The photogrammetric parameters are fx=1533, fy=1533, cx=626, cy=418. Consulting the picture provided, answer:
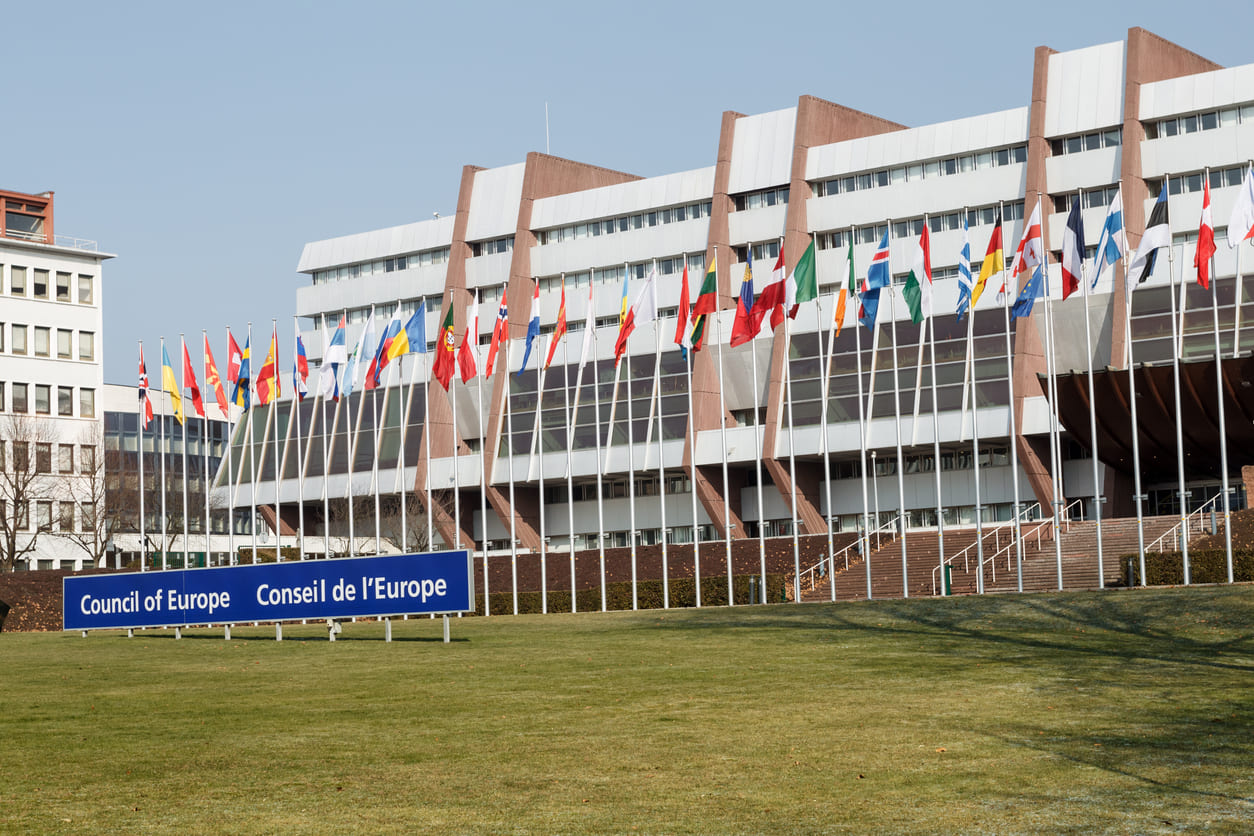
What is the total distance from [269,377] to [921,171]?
108 ft

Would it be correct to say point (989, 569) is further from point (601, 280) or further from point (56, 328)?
point (56, 328)

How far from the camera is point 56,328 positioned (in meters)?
97.2

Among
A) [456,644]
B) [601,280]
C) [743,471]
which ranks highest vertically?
[601,280]

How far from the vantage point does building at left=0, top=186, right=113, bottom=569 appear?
89062 mm

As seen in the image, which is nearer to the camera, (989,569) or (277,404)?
(989,569)

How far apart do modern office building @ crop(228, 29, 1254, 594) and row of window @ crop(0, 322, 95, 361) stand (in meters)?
23.4

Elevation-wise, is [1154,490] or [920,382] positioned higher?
[920,382]

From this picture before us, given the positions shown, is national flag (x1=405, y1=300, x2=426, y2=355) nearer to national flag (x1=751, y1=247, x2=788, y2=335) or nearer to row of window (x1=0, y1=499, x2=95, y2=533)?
national flag (x1=751, y1=247, x2=788, y2=335)

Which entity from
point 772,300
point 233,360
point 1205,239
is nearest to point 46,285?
point 233,360

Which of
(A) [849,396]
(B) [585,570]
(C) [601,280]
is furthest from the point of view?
(C) [601,280]

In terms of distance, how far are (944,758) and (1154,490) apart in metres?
51.3

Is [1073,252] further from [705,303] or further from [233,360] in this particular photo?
[233,360]

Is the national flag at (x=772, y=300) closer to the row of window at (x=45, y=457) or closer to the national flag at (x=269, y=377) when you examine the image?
the national flag at (x=269, y=377)

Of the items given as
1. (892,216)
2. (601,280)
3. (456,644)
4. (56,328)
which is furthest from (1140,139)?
(56,328)
